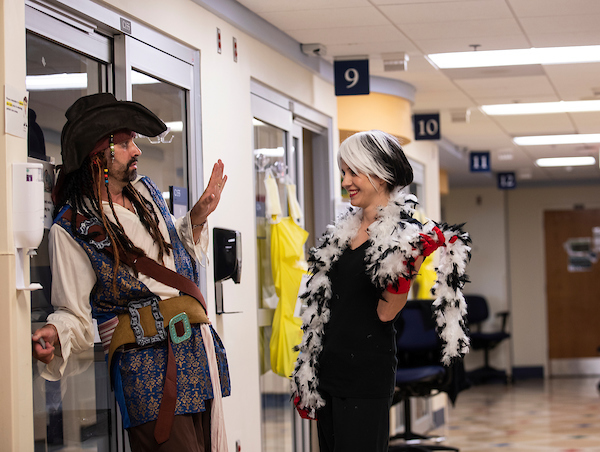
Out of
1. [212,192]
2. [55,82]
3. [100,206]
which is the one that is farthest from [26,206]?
[55,82]

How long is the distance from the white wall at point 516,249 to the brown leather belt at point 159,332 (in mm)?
10932

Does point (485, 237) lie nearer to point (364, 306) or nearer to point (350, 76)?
point (350, 76)

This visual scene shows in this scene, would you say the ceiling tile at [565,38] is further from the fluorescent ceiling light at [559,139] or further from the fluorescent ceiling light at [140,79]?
the fluorescent ceiling light at [559,139]

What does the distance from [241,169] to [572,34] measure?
2216 millimetres

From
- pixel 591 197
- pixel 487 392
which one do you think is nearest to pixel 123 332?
pixel 487 392

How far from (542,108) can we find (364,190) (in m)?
5.38

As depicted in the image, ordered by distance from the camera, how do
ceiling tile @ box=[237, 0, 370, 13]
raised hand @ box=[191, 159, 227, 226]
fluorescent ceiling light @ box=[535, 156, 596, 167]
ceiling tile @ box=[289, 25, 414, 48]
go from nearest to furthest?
raised hand @ box=[191, 159, 227, 226], ceiling tile @ box=[237, 0, 370, 13], ceiling tile @ box=[289, 25, 414, 48], fluorescent ceiling light @ box=[535, 156, 596, 167]

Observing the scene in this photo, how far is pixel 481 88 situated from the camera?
644 centimetres

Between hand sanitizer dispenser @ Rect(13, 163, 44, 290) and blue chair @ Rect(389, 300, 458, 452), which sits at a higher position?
hand sanitizer dispenser @ Rect(13, 163, 44, 290)

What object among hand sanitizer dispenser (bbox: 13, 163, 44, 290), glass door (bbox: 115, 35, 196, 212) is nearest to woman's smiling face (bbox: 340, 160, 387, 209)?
hand sanitizer dispenser (bbox: 13, 163, 44, 290)

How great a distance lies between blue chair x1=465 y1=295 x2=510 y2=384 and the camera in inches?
485

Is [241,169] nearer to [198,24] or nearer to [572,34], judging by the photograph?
[198,24]

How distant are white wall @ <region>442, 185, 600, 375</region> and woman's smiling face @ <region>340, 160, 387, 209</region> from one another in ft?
35.5

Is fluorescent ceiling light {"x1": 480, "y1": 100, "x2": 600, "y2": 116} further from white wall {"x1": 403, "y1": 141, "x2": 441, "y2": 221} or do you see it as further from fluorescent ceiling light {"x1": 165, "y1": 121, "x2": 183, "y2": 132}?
fluorescent ceiling light {"x1": 165, "y1": 121, "x2": 183, "y2": 132}
